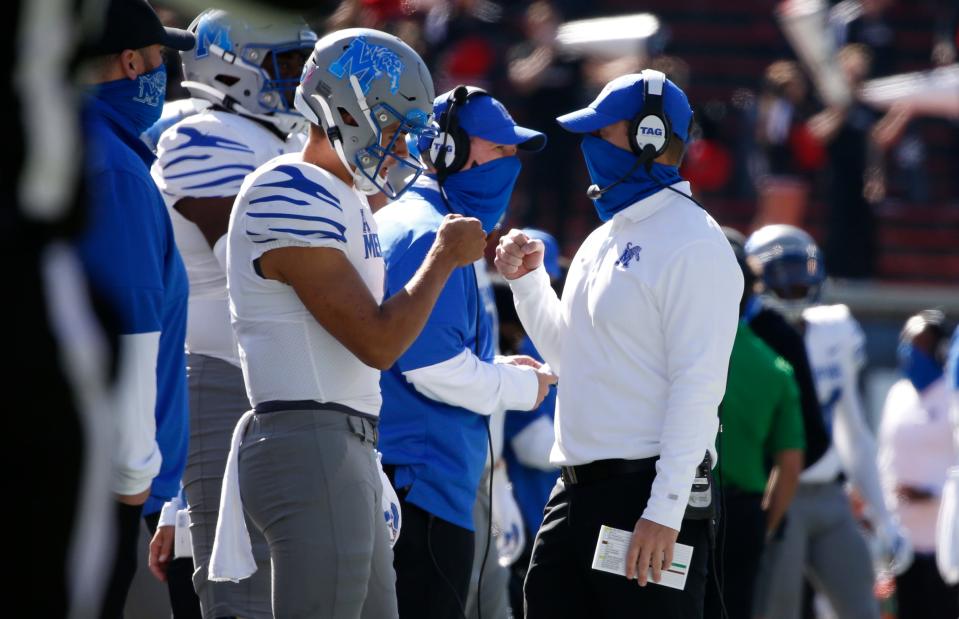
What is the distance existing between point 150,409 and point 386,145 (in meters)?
0.85

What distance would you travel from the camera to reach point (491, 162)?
14.5ft

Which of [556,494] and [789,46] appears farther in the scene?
[789,46]

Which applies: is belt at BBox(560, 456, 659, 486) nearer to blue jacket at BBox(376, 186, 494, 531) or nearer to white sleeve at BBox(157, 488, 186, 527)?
blue jacket at BBox(376, 186, 494, 531)

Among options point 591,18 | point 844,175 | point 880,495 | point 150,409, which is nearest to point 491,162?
point 150,409

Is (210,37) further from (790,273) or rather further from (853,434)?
(853,434)

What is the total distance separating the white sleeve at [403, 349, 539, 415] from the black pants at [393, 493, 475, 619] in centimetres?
32

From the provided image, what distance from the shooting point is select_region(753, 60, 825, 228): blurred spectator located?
41.6 feet

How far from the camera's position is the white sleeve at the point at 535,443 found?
→ 6.12 metres

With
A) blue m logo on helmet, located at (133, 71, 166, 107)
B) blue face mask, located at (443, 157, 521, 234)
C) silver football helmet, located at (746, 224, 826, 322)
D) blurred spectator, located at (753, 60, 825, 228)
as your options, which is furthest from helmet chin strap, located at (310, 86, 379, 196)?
blurred spectator, located at (753, 60, 825, 228)

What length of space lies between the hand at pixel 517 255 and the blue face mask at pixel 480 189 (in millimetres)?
249

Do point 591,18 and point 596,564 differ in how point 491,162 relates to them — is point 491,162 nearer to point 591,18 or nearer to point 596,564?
point 596,564

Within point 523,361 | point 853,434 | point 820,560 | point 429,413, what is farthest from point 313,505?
point 853,434

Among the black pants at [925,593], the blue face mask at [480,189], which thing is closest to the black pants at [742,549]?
the blue face mask at [480,189]

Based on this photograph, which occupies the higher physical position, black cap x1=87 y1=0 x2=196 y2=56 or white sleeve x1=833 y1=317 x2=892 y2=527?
black cap x1=87 y1=0 x2=196 y2=56
